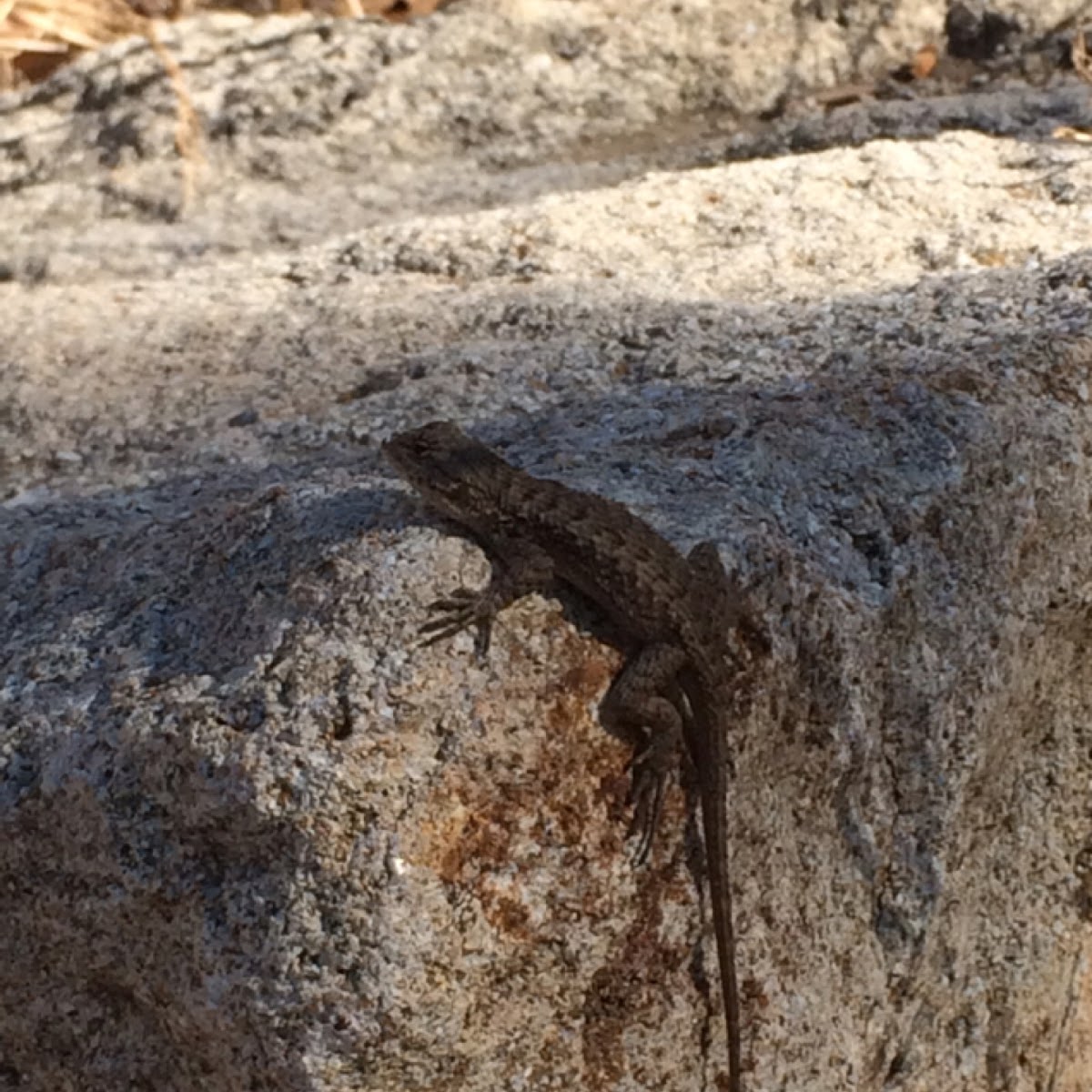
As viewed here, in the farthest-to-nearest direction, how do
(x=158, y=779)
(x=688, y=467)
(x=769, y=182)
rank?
(x=769, y=182)
(x=688, y=467)
(x=158, y=779)

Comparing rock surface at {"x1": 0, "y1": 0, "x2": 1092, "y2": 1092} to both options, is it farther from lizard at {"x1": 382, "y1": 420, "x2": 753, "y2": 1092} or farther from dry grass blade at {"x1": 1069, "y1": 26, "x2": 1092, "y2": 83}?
dry grass blade at {"x1": 1069, "y1": 26, "x2": 1092, "y2": 83}

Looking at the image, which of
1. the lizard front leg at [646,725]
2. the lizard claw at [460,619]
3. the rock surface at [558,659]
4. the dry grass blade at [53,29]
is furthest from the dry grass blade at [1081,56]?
A: the lizard claw at [460,619]

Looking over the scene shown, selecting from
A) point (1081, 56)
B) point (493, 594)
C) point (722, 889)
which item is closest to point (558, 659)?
point (493, 594)

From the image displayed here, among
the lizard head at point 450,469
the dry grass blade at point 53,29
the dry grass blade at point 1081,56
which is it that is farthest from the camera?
the dry grass blade at point 53,29

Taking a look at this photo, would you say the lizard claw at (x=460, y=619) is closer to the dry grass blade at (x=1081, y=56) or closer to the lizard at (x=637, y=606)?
the lizard at (x=637, y=606)

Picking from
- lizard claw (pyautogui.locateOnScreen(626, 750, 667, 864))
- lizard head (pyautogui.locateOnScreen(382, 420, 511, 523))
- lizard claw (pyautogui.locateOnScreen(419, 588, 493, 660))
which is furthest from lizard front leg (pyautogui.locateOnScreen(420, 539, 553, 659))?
lizard claw (pyautogui.locateOnScreen(626, 750, 667, 864))

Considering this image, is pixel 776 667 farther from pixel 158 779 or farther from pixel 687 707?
pixel 158 779

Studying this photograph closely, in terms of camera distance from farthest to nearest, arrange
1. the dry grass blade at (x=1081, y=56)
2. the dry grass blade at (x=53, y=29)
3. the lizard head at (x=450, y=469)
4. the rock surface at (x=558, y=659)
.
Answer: the dry grass blade at (x=53, y=29) → the dry grass blade at (x=1081, y=56) → the lizard head at (x=450, y=469) → the rock surface at (x=558, y=659)

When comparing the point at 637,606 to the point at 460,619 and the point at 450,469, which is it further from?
the point at 450,469

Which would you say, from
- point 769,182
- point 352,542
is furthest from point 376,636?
point 769,182
